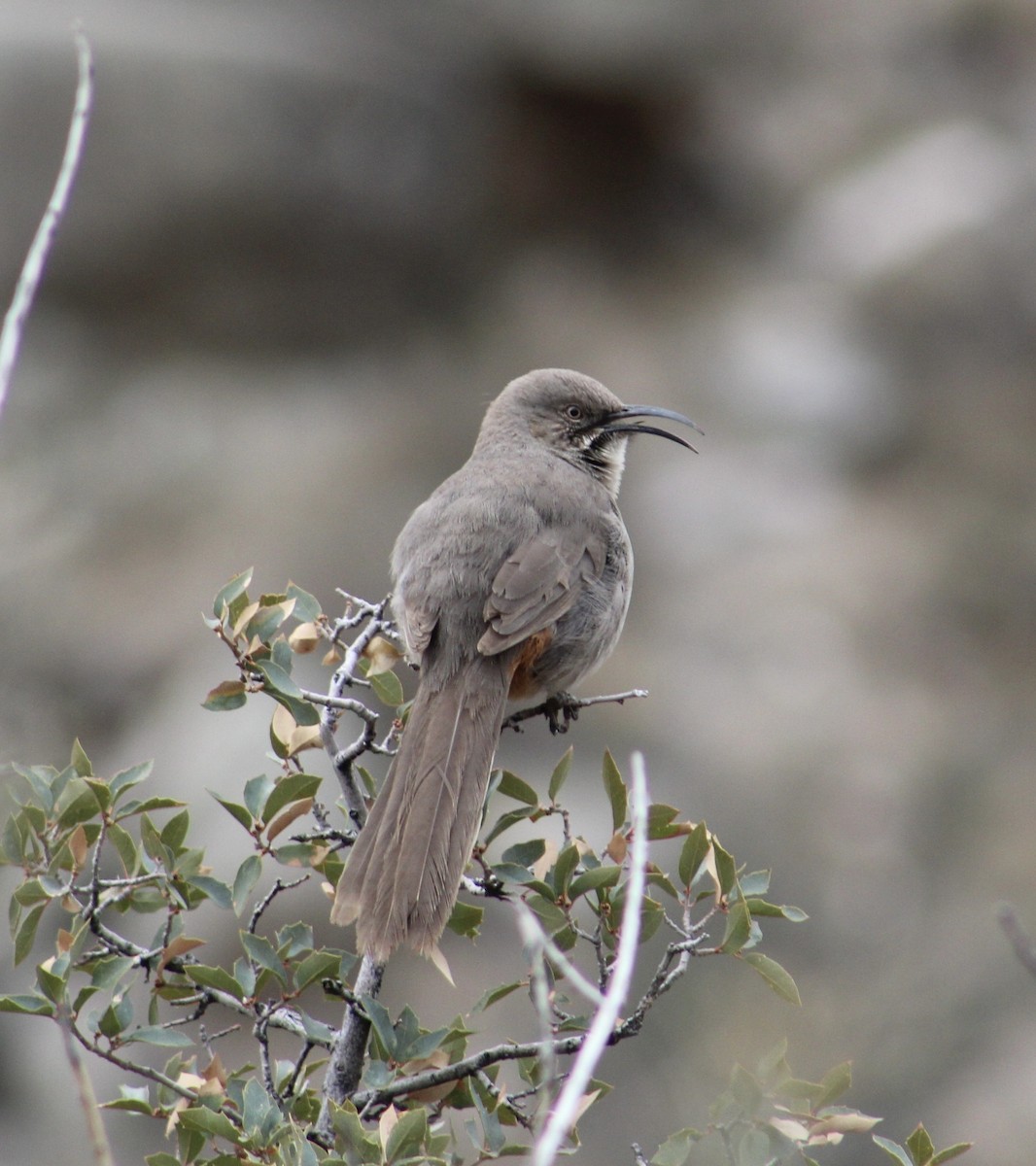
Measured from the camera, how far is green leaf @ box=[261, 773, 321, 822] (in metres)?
2.73

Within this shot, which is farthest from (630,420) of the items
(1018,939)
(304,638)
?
(1018,939)

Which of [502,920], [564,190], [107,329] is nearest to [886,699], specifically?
[502,920]

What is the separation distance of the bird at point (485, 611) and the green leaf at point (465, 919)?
0.03m

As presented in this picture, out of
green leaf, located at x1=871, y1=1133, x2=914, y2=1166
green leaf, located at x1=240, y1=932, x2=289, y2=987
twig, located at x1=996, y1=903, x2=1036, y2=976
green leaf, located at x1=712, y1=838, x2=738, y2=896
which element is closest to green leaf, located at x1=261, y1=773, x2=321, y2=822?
green leaf, located at x1=240, y1=932, x2=289, y2=987

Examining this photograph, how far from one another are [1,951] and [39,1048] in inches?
24.1

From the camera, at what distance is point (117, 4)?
11.8 metres

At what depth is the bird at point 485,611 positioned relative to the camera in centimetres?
290

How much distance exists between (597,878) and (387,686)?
2.15 feet

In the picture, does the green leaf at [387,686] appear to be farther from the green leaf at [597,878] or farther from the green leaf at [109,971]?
the green leaf at [109,971]

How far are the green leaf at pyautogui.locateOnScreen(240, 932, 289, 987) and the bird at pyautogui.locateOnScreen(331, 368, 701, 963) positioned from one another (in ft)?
0.51

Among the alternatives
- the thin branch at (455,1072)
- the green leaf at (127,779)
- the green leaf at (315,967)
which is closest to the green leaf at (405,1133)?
the thin branch at (455,1072)

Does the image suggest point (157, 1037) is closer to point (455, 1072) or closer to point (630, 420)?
point (455, 1072)

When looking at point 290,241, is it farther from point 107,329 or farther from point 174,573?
point 174,573

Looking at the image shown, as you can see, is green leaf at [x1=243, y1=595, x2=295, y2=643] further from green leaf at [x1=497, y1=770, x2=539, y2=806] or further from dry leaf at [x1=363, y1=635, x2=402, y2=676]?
green leaf at [x1=497, y1=770, x2=539, y2=806]
